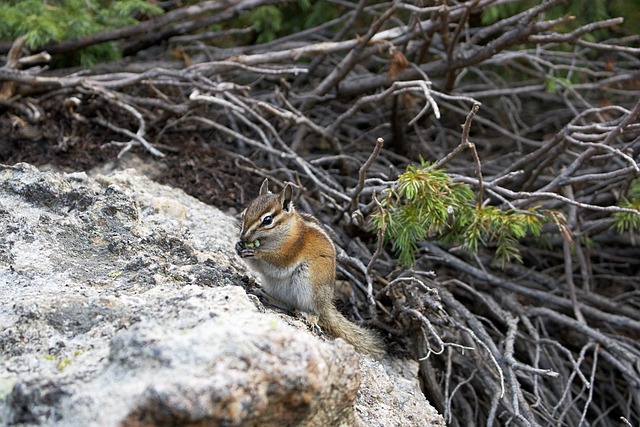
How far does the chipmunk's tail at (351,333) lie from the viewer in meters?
2.91

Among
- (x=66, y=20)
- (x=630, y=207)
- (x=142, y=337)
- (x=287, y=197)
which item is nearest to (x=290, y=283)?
(x=287, y=197)

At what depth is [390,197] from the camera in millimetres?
3146

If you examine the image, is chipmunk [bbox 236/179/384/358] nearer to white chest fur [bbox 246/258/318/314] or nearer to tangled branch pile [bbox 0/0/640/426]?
white chest fur [bbox 246/258/318/314]

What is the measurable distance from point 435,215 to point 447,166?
48.9 inches

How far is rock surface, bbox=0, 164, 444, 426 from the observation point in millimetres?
1655

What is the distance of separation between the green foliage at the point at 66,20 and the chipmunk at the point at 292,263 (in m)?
1.89

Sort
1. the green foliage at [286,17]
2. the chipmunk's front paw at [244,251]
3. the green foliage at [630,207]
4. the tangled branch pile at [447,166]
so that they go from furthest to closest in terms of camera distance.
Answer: the green foliage at [286,17] < the green foliage at [630,207] < the tangled branch pile at [447,166] < the chipmunk's front paw at [244,251]

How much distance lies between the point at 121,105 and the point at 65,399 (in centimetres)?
254

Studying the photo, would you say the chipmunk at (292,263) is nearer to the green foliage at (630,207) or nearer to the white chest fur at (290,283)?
the white chest fur at (290,283)

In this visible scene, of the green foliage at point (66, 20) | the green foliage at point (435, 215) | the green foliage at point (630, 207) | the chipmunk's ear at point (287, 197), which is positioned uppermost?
the green foliage at point (66, 20)

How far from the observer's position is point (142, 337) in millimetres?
1809

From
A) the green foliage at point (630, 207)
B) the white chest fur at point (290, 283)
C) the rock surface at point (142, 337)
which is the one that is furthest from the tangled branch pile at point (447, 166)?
the rock surface at point (142, 337)

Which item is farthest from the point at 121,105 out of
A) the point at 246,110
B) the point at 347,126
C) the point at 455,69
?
the point at 455,69

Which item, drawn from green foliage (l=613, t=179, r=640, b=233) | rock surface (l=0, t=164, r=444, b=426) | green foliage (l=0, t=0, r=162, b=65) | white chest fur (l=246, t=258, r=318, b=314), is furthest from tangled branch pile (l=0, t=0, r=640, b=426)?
rock surface (l=0, t=164, r=444, b=426)
